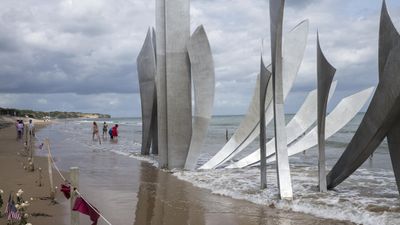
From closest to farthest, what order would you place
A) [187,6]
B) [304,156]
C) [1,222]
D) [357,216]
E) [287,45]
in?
[1,222]
[357,216]
[287,45]
[187,6]
[304,156]

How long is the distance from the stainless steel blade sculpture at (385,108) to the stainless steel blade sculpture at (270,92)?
15.0 ft

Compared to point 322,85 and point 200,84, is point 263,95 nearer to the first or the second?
point 322,85

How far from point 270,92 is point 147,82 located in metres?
5.58

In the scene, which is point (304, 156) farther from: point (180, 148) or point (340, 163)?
point (340, 163)

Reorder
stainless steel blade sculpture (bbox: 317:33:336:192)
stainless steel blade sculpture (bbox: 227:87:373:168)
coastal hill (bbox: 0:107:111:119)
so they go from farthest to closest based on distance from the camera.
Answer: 1. coastal hill (bbox: 0:107:111:119)
2. stainless steel blade sculpture (bbox: 227:87:373:168)
3. stainless steel blade sculpture (bbox: 317:33:336:192)

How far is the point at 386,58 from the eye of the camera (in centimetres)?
814

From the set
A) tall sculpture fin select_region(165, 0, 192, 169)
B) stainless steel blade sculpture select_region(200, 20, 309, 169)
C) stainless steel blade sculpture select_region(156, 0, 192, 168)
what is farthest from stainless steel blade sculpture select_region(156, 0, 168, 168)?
stainless steel blade sculpture select_region(200, 20, 309, 169)

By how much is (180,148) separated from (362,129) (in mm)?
6868

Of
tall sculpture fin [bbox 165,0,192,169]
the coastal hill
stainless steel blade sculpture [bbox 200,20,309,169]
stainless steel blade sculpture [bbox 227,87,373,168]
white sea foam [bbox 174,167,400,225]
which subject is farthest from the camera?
the coastal hill

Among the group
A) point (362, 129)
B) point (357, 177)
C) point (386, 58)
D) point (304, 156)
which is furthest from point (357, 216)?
point (304, 156)

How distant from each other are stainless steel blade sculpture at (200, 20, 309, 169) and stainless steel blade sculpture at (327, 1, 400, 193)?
4.58 meters

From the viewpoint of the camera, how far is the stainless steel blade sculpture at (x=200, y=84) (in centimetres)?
1379

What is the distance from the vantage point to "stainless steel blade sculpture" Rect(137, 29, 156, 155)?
56.3 feet

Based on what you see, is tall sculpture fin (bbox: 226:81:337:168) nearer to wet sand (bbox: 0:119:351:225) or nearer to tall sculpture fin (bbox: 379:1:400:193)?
wet sand (bbox: 0:119:351:225)
